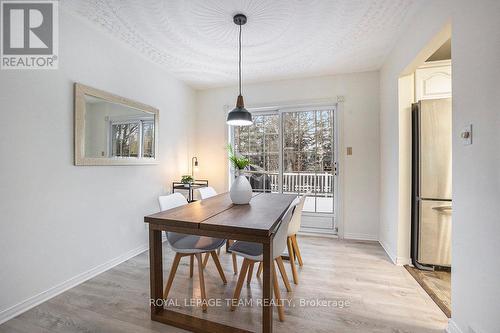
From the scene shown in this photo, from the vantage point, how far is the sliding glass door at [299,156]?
3693 millimetres

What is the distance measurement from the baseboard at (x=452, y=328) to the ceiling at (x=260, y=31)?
8.12 ft

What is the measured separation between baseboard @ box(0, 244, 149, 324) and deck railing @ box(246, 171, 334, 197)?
216 cm

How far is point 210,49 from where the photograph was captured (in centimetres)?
277

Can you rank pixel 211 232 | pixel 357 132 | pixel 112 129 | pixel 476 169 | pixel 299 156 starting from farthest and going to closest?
pixel 299 156 → pixel 357 132 → pixel 112 129 → pixel 211 232 → pixel 476 169

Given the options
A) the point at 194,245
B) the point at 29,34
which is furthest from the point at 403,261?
the point at 29,34

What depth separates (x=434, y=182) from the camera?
237 centimetres

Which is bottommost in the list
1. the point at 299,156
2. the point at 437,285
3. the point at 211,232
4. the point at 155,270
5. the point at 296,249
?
the point at 437,285

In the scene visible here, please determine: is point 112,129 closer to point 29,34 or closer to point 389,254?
point 29,34

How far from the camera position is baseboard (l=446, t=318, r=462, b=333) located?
1.49m

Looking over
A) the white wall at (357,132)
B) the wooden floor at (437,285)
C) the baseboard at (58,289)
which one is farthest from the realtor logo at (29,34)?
the wooden floor at (437,285)

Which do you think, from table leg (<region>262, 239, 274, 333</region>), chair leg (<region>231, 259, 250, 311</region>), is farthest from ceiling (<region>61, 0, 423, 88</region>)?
chair leg (<region>231, 259, 250, 311</region>)

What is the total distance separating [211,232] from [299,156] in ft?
8.55

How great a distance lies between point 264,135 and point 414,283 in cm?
278

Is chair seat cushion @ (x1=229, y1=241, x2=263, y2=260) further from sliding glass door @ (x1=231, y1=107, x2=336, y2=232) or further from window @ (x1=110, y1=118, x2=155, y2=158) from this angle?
sliding glass door @ (x1=231, y1=107, x2=336, y2=232)
